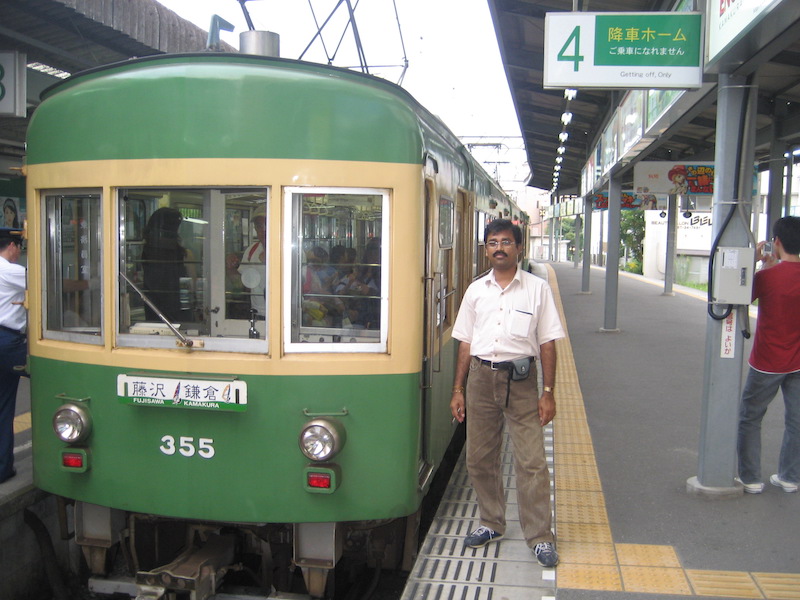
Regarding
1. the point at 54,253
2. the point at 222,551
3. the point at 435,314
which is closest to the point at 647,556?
the point at 435,314

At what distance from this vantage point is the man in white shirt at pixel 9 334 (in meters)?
4.48

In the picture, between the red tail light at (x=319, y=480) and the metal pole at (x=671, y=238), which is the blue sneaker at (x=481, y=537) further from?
the metal pole at (x=671, y=238)

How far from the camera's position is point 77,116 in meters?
3.55

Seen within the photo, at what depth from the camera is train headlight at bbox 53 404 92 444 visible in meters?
3.54

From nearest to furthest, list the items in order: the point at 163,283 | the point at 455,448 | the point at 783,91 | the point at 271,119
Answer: the point at 271,119, the point at 163,283, the point at 455,448, the point at 783,91

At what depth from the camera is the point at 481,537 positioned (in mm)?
3963

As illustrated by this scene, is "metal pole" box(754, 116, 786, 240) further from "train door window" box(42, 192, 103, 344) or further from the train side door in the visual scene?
"train door window" box(42, 192, 103, 344)

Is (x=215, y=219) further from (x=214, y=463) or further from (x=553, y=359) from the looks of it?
(x=553, y=359)

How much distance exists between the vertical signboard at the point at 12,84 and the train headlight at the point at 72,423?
166 inches

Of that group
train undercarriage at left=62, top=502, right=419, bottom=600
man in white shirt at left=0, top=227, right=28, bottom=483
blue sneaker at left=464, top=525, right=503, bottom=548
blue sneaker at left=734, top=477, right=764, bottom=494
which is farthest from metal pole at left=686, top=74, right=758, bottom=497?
man in white shirt at left=0, top=227, right=28, bottom=483

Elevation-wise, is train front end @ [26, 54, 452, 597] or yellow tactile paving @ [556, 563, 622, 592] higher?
train front end @ [26, 54, 452, 597]

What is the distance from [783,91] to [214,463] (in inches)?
298

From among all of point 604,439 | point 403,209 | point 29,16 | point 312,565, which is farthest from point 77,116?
point 604,439

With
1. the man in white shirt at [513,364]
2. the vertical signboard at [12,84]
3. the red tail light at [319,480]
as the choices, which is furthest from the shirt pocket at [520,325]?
the vertical signboard at [12,84]
